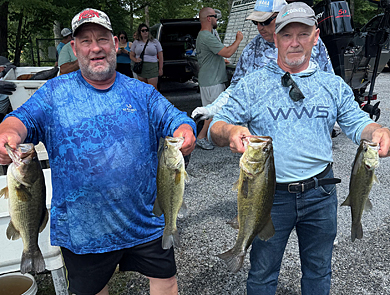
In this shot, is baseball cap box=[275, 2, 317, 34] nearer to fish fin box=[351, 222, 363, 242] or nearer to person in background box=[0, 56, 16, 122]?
fish fin box=[351, 222, 363, 242]

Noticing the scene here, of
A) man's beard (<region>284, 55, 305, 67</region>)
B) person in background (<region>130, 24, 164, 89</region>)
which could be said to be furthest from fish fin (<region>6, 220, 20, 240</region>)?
person in background (<region>130, 24, 164, 89</region>)

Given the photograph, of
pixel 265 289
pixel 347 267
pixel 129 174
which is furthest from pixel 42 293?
pixel 347 267

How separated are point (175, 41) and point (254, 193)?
12.2 m

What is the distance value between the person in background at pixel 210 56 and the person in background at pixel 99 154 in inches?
149

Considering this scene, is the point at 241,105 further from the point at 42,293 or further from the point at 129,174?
the point at 42,293

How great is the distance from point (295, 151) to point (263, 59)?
140 centimetres

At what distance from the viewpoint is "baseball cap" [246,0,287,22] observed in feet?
10.9

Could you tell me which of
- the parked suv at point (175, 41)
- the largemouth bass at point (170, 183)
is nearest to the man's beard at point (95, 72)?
the largemouth bass at point (170, 183)

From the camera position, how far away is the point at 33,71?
291 inches

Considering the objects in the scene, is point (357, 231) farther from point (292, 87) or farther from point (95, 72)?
point (95, 72)

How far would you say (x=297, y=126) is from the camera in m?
2.12

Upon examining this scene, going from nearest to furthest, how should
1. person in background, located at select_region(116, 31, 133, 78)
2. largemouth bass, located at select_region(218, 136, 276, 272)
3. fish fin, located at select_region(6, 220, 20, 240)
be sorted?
largemouth bass, located at select_region(218, 136, 276, 272) → fish fin, located at select_region(6, 220, 20, 240) → person in background, located at select_region(116, 31, 133, 78)

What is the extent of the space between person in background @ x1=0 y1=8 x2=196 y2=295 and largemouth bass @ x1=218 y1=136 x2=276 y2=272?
44 centimetres

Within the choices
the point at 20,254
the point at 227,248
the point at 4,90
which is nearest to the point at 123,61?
the point at 4,90
